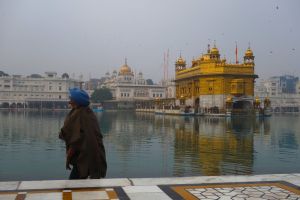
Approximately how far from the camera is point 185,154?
11969mm

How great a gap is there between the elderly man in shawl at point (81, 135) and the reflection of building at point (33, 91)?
278 ft

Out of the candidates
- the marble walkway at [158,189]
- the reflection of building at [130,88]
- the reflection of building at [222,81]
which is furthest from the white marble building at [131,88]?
the marble walkway at [158,189]

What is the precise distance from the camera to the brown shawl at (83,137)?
501cm

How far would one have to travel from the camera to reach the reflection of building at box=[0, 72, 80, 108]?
87688 mm

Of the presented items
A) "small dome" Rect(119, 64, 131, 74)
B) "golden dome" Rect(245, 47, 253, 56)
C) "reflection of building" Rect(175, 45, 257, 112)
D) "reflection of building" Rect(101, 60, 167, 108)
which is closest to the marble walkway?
"reflection of building" Rect(175, 45, 257, 112)

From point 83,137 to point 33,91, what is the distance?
291 ft

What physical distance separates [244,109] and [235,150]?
36.3 metres

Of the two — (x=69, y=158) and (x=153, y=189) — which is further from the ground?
(x=69, y=158)

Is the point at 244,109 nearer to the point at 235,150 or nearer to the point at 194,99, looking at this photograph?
the point at 194,99

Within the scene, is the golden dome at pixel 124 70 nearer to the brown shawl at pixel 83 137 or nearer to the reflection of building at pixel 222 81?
the reflection of building at pixel 222 81

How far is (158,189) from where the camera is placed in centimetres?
525

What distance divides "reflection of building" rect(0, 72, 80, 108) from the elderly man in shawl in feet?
278

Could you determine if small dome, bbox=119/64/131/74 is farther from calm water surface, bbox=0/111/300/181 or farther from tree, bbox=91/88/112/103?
calm water surface, bbox=0/111/300/181

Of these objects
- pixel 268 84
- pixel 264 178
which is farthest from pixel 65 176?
pixel 268 84
